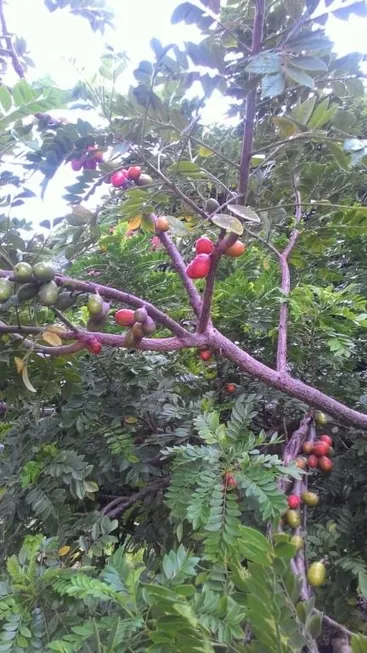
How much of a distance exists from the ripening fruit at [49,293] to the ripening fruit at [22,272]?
0.10ft

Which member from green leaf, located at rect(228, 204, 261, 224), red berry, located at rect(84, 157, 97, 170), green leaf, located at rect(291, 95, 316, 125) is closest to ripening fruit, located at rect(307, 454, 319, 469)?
green leaf, located at rect(228, 204, 261, 224)

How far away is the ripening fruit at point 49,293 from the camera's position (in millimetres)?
703

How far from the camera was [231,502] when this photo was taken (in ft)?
2.39

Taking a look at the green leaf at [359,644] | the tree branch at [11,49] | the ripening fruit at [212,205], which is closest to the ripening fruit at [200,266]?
the ripening fruit at [212,205]

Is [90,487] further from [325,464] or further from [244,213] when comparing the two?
[244,213]

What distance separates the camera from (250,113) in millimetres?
701

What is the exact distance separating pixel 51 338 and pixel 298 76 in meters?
0.49

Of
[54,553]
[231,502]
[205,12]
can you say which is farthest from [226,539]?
[205,12]

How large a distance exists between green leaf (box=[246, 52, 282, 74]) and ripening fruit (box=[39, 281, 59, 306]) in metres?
0.39

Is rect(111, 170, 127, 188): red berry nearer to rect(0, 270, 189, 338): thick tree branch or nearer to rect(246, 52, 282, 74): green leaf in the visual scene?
rect(0, 270, 189, 338): thick tree branch

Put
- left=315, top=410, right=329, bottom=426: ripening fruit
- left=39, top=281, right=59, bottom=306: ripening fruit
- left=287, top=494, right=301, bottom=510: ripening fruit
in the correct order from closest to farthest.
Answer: left=39, top=281, right=59, bottom=306: ripening fruit
left=287, top=494, right=301, bottom=510: ripening fruit
left=315, top=410, right=329, bottom=426: ripening fruit

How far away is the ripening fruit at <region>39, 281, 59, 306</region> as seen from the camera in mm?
703

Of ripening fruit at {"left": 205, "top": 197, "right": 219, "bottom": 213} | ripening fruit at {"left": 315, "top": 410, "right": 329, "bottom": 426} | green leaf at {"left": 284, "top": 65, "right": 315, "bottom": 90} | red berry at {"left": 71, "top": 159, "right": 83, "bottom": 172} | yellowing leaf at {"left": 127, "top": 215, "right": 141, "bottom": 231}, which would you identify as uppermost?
green leaf at {"left": 284, "top": 65, "right": 315, "bottom": 90}

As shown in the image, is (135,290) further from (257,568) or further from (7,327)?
(257,568)
